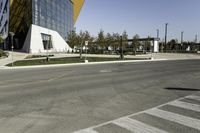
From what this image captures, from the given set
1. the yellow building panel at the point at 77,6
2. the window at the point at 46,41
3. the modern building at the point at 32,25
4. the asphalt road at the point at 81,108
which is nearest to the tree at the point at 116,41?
the modern building at the point at 32,25

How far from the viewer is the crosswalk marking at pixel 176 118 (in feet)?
20.1

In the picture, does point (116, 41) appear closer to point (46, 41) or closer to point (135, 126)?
point (46, 41)

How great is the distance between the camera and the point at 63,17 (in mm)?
85312

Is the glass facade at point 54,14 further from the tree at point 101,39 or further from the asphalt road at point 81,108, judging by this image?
the asphalt road at point 81,108

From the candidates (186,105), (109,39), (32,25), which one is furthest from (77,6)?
(186,105)

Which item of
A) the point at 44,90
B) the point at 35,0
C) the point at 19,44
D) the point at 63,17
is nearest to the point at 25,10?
the point at 35,0

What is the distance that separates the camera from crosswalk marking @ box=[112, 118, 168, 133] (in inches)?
223

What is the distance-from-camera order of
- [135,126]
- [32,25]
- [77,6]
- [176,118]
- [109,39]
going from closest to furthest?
1. [135,126]
2. [176,118]
3. [32,25]
4. [109,39]
5. [77,6]

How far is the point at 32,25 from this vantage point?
2264 inches

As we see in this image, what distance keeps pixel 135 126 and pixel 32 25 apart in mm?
55330

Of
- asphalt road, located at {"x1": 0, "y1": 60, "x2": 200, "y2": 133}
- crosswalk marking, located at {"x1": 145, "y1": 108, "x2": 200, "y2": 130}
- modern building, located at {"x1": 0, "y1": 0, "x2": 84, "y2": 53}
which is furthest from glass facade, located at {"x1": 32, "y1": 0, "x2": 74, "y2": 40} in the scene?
crosswalk marking, located at {"x1": 145, "y1": 108, "x2": 200, "y2": 130}

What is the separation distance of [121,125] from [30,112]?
2.81 metres

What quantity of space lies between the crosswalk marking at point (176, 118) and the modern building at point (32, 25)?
48.3 meters

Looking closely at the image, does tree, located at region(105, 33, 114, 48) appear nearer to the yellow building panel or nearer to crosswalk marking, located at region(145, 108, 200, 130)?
the yellow building panel
